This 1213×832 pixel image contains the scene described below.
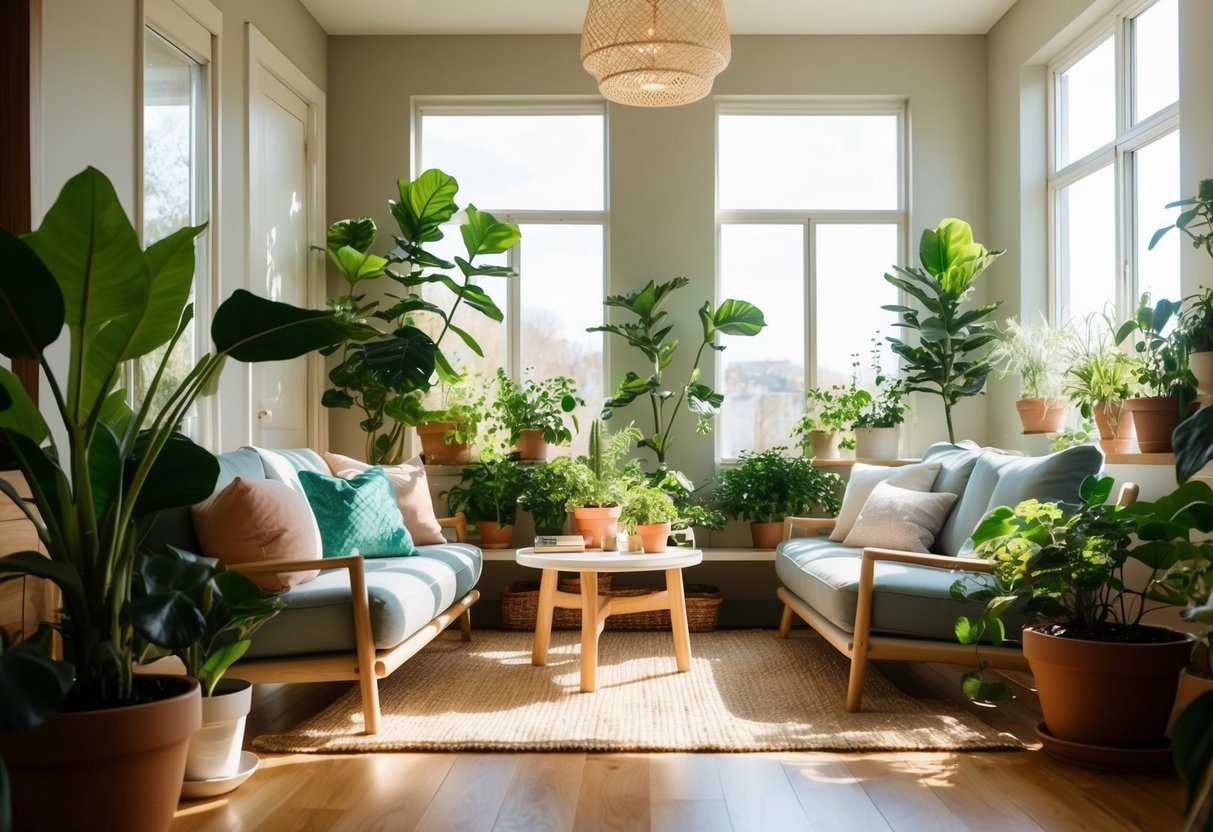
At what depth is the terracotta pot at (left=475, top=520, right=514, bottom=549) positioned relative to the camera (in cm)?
545

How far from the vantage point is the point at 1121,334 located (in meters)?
3.60

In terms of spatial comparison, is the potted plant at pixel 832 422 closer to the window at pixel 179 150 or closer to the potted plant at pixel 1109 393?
the potted plant at pixel 1109 393

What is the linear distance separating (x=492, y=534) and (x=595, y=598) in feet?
5.29

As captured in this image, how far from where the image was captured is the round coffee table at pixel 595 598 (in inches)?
154

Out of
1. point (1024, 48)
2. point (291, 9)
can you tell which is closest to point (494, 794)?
point (291, 9)

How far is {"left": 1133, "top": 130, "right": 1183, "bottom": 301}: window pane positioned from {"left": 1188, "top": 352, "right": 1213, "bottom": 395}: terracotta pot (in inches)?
38.0

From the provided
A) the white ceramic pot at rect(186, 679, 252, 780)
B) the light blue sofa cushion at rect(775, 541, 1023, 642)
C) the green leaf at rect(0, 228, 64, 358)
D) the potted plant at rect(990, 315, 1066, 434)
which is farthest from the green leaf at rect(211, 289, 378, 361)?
the potted plant at rect(990, 315, 1066, 434)

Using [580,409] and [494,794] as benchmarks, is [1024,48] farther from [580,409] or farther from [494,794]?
[494,794]

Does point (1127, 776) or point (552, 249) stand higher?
point (552, 249)

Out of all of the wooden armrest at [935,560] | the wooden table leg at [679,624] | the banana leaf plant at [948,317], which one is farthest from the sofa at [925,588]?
the banana leaf plant at [948,317]

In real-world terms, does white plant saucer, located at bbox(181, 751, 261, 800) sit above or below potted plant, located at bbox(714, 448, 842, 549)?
below

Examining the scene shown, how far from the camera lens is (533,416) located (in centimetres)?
559

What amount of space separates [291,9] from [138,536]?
12.8 ft

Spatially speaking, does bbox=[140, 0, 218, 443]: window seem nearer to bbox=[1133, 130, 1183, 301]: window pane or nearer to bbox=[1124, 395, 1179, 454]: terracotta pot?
bbox=[1124, 395, 1179, 454]: terracotta pot
